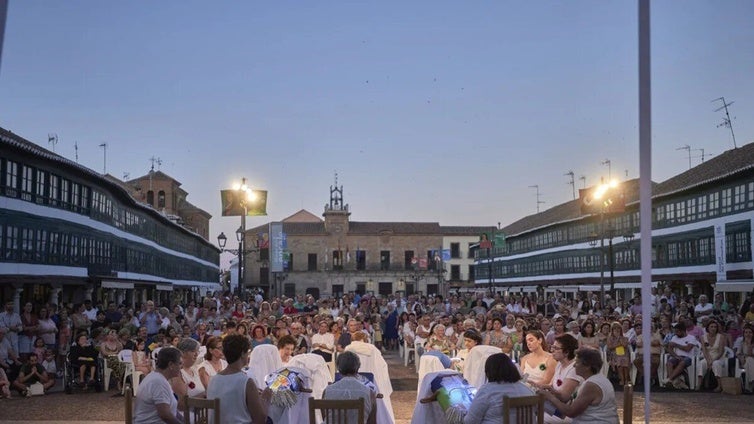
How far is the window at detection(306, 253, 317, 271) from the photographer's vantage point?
97.0 metres

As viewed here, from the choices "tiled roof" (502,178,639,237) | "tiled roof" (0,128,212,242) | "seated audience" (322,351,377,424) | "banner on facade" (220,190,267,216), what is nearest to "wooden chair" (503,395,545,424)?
"seated audience" (322,351,377,424)

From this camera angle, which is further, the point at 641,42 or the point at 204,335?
the point at 204,335

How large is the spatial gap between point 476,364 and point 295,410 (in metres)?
2.59

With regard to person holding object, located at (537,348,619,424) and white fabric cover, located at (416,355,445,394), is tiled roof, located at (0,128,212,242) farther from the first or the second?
person holding object, located at (537,348,619,424)

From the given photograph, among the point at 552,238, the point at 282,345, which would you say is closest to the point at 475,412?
the point at 282,345

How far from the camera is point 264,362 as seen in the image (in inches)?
440

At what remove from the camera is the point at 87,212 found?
37719 mm

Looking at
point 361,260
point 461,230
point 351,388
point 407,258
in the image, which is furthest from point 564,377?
point 461,230

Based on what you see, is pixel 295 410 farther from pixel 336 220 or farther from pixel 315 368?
pixel 336 220

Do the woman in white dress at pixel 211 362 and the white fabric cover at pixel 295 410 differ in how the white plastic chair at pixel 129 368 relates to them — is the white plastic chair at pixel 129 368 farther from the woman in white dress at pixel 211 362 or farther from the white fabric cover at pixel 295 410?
the white fabric cover at pixel 295 410

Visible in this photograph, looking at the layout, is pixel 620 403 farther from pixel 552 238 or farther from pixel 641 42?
pixel 552 238

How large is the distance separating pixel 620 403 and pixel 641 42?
856 cm

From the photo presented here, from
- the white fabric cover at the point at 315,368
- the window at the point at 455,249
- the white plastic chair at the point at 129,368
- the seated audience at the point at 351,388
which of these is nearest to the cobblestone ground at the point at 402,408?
the white plastic chair at the point at 129,368

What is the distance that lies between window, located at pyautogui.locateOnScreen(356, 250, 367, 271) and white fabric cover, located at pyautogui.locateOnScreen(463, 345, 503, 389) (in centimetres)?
8613
